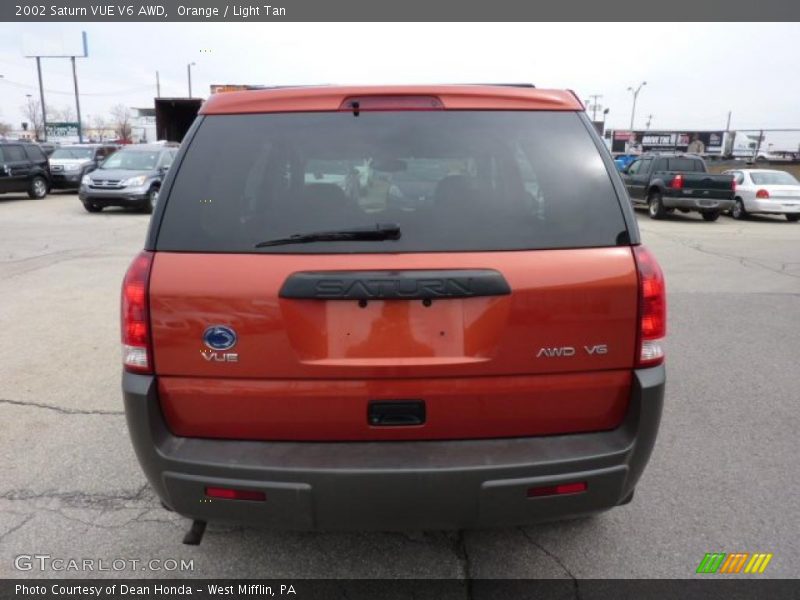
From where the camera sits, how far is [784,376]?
16.2 feet

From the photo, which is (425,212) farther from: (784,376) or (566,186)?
(784,376)

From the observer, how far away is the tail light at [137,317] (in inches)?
84.4

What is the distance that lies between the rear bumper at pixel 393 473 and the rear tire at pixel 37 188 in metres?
21.5

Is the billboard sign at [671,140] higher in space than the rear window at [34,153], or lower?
higher

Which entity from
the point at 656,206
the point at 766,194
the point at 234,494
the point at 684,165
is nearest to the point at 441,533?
the point at 234,494

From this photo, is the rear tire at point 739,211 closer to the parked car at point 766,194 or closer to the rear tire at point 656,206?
the parked car at point 766,194

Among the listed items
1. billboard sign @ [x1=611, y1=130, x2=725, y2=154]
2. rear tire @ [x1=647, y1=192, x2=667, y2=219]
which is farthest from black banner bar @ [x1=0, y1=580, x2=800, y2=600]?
billboard sign @ [x1=611, y1=130, x2=725, y2=154]

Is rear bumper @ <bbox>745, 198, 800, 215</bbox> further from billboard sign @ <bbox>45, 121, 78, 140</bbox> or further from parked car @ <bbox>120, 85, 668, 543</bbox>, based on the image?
billboard sign @ <bbox>45, 121, 78, 140</bbox>

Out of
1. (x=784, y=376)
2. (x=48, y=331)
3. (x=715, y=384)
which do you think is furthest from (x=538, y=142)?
(x=48, y=331)

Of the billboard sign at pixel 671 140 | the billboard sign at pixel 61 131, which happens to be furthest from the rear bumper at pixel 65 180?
the billboard sign at pixel 671 140

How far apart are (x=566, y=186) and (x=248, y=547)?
210cm

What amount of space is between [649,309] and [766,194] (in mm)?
18824

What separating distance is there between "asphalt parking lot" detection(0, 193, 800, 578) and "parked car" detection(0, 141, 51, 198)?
1517 centimetres

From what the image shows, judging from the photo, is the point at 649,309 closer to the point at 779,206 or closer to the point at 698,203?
the point at 698,203
